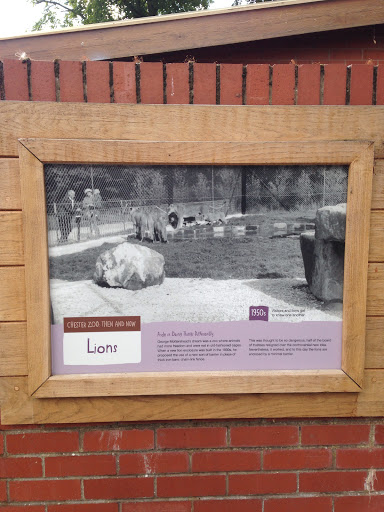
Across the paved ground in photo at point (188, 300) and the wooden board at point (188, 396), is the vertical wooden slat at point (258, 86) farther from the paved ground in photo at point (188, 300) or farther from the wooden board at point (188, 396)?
the paved ground in photo at point (188, 300)

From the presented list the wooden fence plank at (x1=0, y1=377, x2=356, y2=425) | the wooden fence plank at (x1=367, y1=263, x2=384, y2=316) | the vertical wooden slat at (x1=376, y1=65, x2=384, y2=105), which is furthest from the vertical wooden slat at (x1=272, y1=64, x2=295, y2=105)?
the wooden fence plank at (x1=0, y1=377, x2=356, y2=425)

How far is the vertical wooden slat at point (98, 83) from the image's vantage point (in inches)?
65.9

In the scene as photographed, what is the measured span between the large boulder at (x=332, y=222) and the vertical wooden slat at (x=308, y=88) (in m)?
0.46

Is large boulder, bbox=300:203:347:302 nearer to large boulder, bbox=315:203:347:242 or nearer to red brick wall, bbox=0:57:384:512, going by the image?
large boulder, bbox=315:203:347:242

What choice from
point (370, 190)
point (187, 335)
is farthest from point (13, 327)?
point (370, 190)

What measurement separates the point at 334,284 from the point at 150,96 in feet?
3.78

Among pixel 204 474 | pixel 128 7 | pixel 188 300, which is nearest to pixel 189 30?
pixel 188 300

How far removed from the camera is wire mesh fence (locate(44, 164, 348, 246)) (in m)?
1.71

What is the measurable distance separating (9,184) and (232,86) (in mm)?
1028

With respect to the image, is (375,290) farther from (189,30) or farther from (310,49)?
(310,49)

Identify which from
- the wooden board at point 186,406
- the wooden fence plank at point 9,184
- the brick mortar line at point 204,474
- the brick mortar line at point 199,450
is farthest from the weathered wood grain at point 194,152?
the brick mortar line at point 204,474

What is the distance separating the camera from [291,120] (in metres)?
1.71

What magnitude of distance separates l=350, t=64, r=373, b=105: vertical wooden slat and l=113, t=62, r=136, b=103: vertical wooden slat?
3.07ft

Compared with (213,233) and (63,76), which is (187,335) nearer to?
(213,233)
